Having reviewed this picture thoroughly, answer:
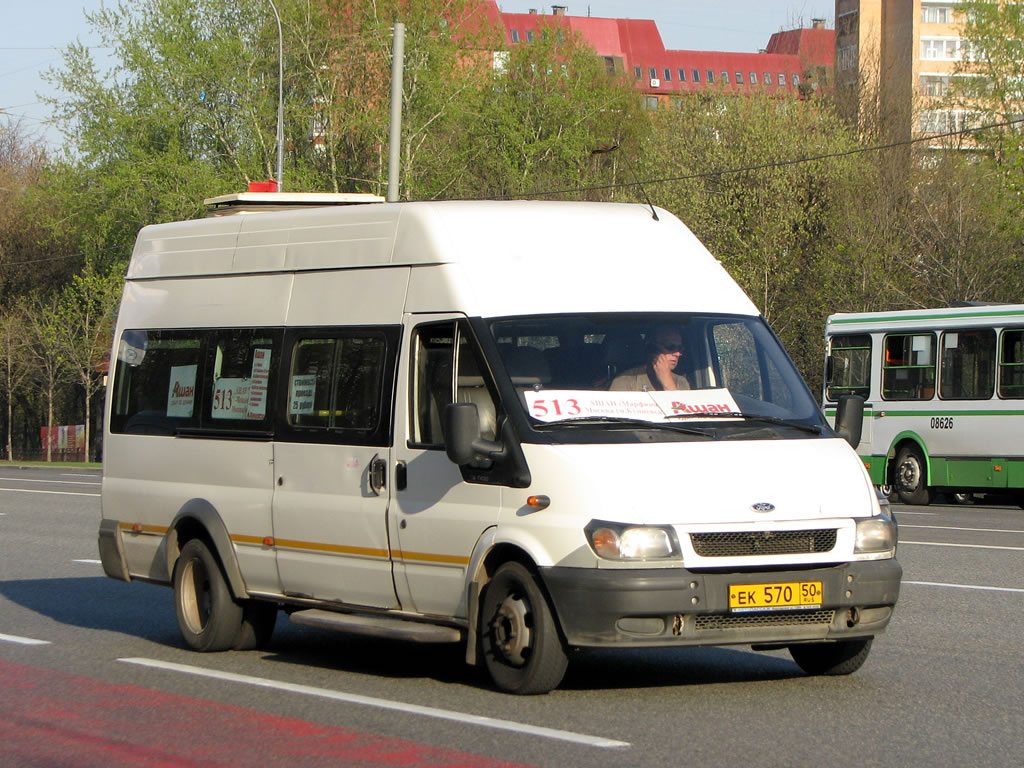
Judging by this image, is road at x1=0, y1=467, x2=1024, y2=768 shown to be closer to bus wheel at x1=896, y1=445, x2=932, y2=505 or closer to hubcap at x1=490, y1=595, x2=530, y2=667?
hubcap at x1=490, y1=595, x2=530, y2=667

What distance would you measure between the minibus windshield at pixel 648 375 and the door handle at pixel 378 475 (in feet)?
3.34

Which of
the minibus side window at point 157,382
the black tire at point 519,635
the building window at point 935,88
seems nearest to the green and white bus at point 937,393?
the minibus side window at point 157,382

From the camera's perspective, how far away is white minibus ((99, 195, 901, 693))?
804 centimetres

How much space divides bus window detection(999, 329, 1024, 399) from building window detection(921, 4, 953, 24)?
299ft

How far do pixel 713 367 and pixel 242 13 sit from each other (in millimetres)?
47107

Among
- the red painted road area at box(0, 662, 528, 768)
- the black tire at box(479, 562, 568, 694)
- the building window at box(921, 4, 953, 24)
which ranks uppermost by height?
the building window at box(921, 4, 953, 24)

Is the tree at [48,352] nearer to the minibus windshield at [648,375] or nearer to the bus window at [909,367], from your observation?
the bus window at [909,367]

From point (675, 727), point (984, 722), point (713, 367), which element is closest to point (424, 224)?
point (713, 367)

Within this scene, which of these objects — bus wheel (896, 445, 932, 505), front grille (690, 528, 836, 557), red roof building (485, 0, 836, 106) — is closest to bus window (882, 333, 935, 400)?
bus wheel (896, 445, 932, 505)

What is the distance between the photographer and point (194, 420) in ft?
36.1

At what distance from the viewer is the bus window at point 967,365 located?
27.0 m

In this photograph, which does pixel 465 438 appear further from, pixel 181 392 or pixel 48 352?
pixel 48 352

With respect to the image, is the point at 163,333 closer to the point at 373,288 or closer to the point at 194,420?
the point at 194,420

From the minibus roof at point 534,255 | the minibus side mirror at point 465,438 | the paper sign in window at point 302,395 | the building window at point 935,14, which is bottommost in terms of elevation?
the minibus side mirror at point 465,438
